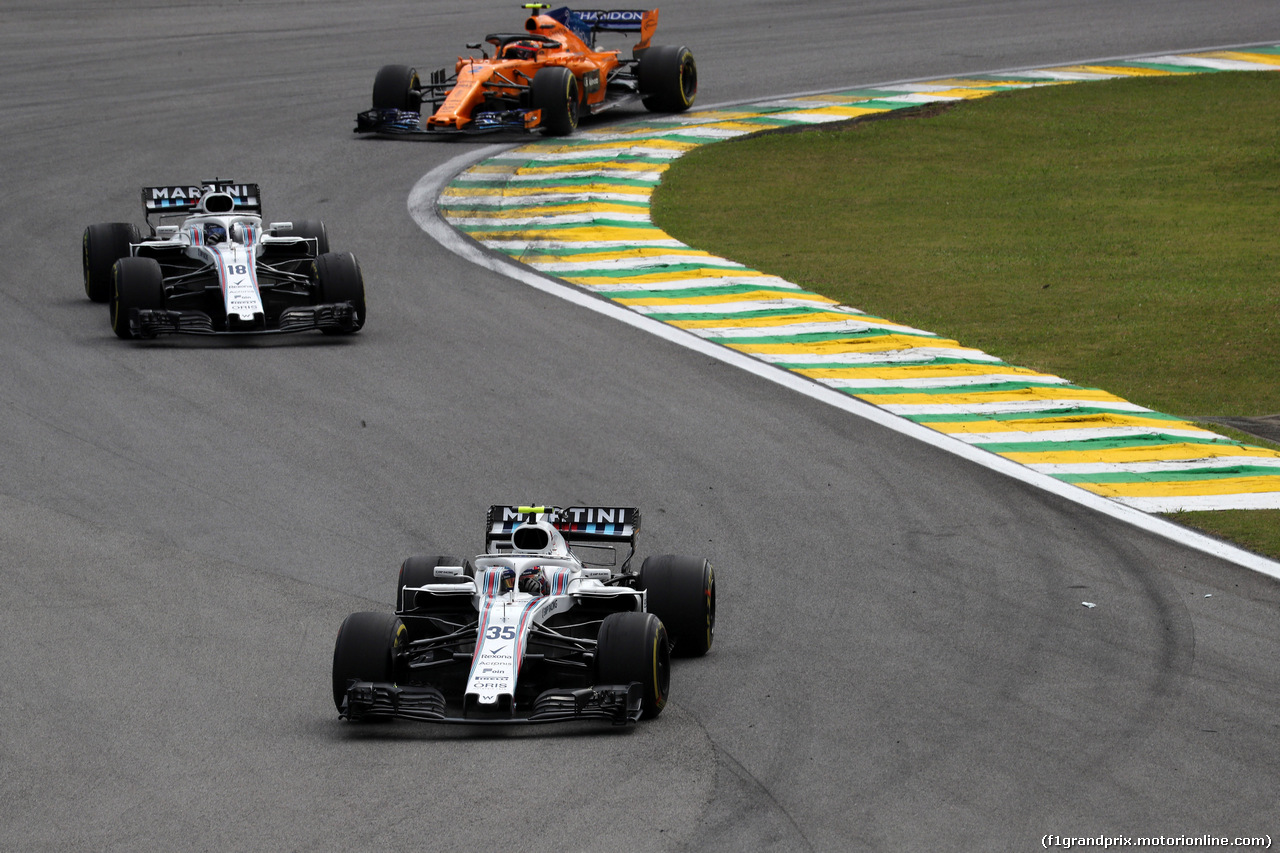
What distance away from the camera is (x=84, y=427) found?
14320 mm

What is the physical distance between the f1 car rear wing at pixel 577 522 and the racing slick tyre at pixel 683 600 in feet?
0.99

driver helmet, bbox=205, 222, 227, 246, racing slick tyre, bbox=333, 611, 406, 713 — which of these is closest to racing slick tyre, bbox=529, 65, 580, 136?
driver helmet, bbox=205, 222, 227, 246

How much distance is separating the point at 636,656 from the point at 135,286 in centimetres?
963

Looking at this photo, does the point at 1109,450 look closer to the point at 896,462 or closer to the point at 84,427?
the point at 896,462

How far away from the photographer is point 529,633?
905cm

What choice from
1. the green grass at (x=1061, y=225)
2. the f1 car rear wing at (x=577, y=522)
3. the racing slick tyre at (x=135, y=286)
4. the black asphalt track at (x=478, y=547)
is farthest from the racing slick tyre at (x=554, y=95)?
the f1 car rear wing at (x=577, y=522)

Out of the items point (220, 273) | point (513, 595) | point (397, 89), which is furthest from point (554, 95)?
point (513, 595)

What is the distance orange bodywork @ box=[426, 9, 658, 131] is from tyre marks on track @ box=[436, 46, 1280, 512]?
891mm

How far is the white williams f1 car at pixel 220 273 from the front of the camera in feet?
54.7

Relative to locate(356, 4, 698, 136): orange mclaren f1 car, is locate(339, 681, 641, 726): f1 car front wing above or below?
below

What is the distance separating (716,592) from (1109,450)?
15.5 feet

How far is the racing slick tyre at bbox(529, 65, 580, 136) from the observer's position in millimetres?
26109

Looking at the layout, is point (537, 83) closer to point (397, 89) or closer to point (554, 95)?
point (554, 95)

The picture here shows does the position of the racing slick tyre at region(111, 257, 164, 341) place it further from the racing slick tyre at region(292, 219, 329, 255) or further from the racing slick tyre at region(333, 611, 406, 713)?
the racing slick tyre at region(333, 611, 406, 713)
